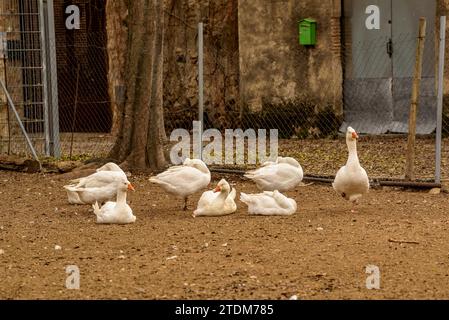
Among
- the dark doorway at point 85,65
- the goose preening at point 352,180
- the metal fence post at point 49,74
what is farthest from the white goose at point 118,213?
the dark doorway at point 85,65

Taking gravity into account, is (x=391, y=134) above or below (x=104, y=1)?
below

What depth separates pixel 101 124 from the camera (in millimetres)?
19578

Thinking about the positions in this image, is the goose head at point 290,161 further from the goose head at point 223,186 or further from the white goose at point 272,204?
the goose head at point 223,186

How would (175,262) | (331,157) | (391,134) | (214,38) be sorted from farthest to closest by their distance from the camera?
1. (214,38)
2. (391,134)
3. (331,157)
4. (175,262)

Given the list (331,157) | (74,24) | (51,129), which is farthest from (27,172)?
(74,24)

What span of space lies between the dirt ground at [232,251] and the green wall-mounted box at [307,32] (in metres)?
6.37

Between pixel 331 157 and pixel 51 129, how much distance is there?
13.0 ft

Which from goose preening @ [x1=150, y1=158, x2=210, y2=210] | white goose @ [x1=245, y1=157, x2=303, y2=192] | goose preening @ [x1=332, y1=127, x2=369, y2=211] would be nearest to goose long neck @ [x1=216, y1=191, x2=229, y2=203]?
goose preening @ [x1=150, y1=158, x2=210, y2=210]

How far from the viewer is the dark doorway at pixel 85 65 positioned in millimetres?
19547

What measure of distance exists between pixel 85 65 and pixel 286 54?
4486mm

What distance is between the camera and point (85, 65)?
65.1 ft

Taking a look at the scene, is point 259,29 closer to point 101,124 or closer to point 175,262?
point 101,124

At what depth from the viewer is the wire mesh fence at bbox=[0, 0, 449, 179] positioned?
14805 millimetres

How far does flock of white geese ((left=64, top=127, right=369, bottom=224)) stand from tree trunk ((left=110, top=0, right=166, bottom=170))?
8.07ft
